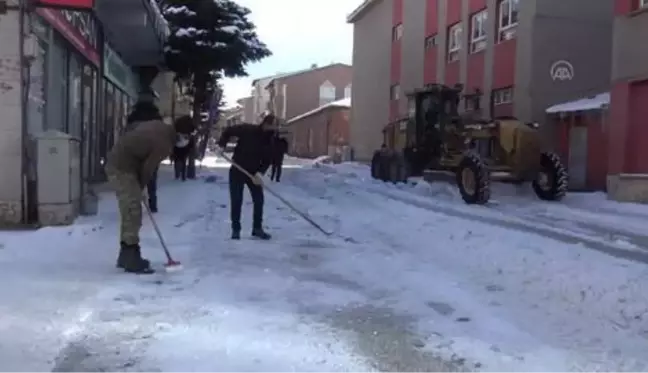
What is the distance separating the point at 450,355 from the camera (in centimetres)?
504

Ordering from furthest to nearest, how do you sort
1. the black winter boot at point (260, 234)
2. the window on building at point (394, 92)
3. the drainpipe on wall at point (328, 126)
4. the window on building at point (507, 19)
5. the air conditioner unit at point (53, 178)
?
the drainpipe on wall at point (328, 126), the window on building at point (394, 92), the window on building at point (507, 19), the air conditioner unit at point (53, 178), the black winter boot at point (260, 234)

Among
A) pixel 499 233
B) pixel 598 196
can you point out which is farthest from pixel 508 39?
pixel 499 233

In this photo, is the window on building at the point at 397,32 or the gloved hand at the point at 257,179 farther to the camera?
the window on building at the point at 397,32

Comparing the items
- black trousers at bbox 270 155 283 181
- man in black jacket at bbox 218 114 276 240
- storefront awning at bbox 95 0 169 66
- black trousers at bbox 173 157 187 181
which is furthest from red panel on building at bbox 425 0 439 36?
man in black jacket at bbox 218 114 276 240

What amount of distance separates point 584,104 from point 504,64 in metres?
4.36

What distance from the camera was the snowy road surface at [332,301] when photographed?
4.88 metres

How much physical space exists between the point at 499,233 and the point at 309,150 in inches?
2257

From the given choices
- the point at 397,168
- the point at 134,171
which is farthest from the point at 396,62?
the point at 134,171

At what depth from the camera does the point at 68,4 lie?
1047 centimetres

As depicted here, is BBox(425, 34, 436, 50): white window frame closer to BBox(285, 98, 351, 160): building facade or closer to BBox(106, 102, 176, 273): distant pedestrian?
BBox(285, 98, 351, 160): building facade

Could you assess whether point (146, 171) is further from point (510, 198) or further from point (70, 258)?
point (510, 198)

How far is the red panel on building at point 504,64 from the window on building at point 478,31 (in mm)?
1497

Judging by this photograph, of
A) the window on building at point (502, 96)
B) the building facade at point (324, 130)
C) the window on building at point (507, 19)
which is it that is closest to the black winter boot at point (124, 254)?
the window on building at point (502, 96)

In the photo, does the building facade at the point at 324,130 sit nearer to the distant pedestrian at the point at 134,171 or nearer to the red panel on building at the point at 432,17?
the red panel on building at the point at 432,17
